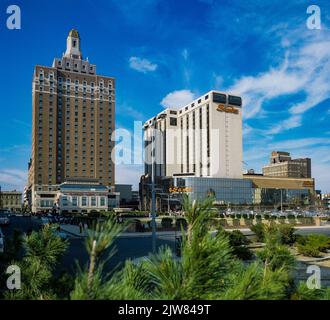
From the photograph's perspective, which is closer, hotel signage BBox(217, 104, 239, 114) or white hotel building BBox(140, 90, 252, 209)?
white hotel building BBox(140, 90, 252, 209)

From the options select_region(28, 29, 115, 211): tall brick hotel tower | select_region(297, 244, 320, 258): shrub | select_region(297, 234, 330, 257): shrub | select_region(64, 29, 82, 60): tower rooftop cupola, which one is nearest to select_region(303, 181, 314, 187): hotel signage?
select_region(28, 29, 115, 211): tall brick hotel tower

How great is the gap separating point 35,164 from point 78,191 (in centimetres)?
2151

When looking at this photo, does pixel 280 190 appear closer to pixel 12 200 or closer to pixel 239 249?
pixel 12 200

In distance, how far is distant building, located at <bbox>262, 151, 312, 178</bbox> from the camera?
583 ft

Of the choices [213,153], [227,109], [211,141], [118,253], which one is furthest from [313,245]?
[227,109]

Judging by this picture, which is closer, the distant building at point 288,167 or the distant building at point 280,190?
the distant building at point 280,190

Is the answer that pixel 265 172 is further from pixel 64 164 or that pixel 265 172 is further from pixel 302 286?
pixel 302 286

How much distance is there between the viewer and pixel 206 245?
189 centimetres

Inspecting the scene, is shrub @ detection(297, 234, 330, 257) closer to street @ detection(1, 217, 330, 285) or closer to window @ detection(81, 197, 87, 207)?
street @ detection(1, 217, 330, 285)

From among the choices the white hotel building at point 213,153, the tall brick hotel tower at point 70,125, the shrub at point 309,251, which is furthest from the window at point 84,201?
the shrub at point 309,251

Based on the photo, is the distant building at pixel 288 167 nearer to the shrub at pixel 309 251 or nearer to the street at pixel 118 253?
the street at pixel 118 253

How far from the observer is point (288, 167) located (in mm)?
178875

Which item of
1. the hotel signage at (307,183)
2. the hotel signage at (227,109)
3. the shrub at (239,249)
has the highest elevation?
the hotel signage at (227,109)

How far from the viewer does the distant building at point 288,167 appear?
17775 centimetres
